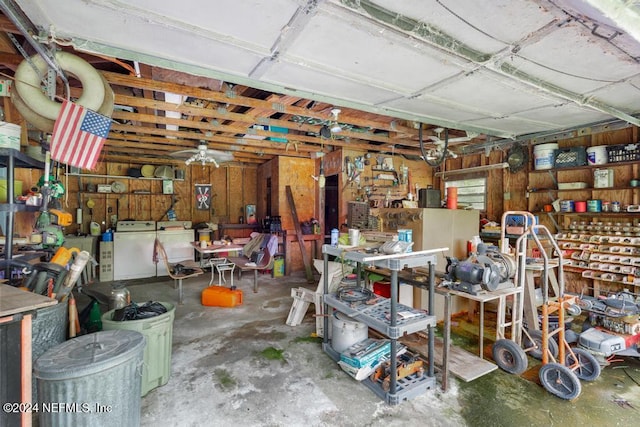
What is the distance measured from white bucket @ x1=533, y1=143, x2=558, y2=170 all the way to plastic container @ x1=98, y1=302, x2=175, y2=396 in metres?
5.33

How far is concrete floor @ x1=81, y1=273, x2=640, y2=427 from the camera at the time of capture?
6.91 feet

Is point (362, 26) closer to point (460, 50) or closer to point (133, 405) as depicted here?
point (460, 50)

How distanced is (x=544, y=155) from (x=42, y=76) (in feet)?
19.3

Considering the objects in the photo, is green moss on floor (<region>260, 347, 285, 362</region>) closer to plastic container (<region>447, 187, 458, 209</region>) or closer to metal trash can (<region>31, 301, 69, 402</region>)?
metal trash can (<region>31, 301, 69, 402</region>)

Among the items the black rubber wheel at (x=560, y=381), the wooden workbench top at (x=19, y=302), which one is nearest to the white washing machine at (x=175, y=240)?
the wooden workbench top at (x=19, y=302)

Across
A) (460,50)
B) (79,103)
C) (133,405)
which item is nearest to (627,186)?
(460,50)

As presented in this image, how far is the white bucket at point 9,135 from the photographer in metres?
2.28

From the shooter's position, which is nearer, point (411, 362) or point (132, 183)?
point (411, 362)

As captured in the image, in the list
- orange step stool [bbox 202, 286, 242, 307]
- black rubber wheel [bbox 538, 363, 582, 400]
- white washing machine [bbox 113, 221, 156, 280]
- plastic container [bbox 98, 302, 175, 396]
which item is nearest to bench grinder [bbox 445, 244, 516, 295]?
black rubber wheel [bbox 538, 363, 582, 400]

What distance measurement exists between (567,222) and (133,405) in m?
5.56

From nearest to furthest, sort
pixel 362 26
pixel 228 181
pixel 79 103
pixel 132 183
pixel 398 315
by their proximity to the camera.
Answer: pixel 362 26 < pixel 79 103 < pixel 398 315 < pixel 132 183 < pixel 228 181

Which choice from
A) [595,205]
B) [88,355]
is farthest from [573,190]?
[88,355]

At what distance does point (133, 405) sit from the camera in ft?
6.05

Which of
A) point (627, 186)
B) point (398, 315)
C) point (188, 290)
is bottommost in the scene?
point (188, 290)
